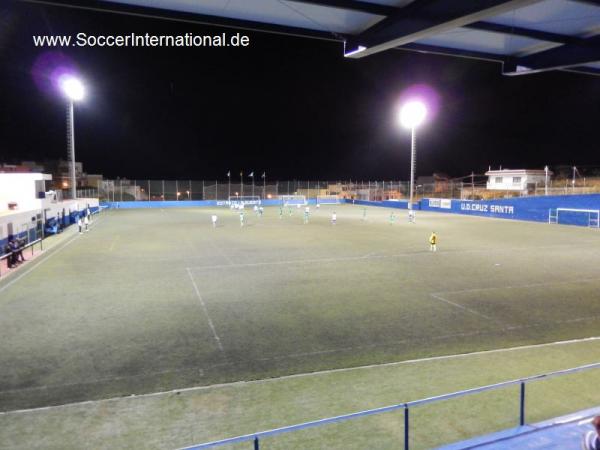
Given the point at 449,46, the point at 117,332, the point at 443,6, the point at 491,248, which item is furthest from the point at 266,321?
the point at 491,248

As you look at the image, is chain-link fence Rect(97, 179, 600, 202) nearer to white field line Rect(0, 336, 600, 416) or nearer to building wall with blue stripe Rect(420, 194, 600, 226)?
building wall with blue stripe Rect(420, 194, 600, 226)

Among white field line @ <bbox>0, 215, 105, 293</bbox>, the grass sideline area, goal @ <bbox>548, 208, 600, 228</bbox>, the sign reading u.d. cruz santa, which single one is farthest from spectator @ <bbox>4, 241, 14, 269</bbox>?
the sign reading u.d. cruz santa

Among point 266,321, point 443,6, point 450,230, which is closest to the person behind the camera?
point 443,6

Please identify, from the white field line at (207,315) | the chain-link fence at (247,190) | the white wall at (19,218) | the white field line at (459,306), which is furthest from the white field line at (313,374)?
the chain-link fence at (247,190)

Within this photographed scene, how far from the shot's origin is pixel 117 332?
10086 millimetres

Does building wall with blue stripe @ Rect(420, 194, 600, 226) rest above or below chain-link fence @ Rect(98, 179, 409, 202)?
below

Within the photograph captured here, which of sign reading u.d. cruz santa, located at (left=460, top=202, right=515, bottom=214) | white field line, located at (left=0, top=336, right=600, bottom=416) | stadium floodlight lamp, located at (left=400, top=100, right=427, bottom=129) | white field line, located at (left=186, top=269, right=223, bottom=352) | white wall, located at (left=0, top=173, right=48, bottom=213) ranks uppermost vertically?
stadium floodlight lamp, located at (left=400, top=100, right=427, bottom=129)

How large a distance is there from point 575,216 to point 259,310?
107 ft

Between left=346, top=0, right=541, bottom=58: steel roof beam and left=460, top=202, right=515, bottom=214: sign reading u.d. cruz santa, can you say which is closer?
left=346, top=0, right=541, bottom=58: steel roof beam

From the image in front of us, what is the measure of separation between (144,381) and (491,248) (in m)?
20.1

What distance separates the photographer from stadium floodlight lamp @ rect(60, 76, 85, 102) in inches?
1288

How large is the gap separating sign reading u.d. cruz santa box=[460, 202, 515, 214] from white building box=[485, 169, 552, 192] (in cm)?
1218

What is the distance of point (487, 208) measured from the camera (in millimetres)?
43625

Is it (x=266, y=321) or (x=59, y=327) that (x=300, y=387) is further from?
(x=59, y=327)
